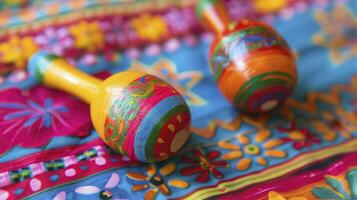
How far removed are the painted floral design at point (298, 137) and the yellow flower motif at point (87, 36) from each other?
1.22ft

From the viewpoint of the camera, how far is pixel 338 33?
3.17 ft

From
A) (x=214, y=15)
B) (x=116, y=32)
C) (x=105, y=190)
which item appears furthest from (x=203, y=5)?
(x=105, y=190)

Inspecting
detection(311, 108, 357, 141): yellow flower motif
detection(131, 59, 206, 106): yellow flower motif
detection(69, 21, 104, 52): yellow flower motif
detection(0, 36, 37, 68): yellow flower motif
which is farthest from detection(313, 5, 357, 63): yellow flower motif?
detection(0, 36, 37, 68): yellow flower motif

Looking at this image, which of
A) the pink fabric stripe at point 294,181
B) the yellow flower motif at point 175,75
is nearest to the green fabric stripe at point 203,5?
the yellow flower motif at point 175,75

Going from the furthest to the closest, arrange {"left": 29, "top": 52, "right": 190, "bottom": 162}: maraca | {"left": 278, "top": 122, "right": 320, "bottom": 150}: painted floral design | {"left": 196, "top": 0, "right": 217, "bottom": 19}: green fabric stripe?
{"left": 196, "top": 0, "right": 217, "bottom": 19}: green fabric stripe, {"left": 278, "top": 122, "right": 320, "bottom": 150}: painted floral design, {"left": 29, "top": 52, "right": 190, "bottom": 162}: maraca

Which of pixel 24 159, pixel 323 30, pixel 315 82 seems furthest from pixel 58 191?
pixel 323 30

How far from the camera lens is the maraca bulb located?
699 millimetres

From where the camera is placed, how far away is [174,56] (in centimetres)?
90

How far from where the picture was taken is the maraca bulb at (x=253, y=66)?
699 mm

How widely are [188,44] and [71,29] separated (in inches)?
9.0

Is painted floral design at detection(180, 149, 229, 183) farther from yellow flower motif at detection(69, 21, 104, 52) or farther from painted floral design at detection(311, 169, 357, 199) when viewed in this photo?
yellow flower motif at detection(69, 21, 104, 52)

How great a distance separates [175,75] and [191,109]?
0.10m

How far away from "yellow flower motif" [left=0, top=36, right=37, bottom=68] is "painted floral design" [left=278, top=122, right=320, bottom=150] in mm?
456

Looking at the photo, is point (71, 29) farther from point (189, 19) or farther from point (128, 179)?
point (128, 179)
